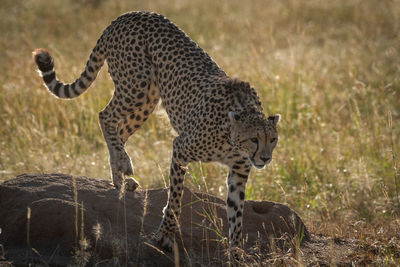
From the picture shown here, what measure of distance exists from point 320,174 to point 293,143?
560mm

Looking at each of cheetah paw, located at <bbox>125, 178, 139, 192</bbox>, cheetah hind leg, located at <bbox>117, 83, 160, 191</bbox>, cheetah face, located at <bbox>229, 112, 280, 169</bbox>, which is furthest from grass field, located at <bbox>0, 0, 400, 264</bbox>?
cheetah face, located at <bbox>229, 112, 280, 169</bbox>

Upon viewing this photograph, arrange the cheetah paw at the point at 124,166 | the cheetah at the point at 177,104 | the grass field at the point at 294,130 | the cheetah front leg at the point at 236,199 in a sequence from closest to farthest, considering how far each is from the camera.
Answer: the cheetah at the point at 177,104 < the cheetah front leg at the point at 236,199 < the cheetah paw at the point at 124,166 < the grass field at the point at 294,130

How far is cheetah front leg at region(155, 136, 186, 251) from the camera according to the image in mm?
3926

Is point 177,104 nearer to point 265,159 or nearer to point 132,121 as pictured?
point 132,121

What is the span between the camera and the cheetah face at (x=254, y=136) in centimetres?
348

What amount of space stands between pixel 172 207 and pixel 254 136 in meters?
0.84

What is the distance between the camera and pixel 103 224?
3.88m

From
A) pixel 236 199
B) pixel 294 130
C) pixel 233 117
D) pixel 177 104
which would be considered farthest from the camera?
pixel 294 130

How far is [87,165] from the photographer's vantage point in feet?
→ 18.7

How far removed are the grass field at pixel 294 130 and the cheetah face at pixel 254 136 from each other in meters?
0.37

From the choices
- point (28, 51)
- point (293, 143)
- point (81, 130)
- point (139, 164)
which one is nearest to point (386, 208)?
point (293, 143)

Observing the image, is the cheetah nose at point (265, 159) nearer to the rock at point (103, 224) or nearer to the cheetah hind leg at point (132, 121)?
the rock at point (103, 224)

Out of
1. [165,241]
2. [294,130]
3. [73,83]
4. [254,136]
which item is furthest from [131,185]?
[294,130]

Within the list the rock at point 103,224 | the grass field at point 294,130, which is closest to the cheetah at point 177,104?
the rock at point 103,224
